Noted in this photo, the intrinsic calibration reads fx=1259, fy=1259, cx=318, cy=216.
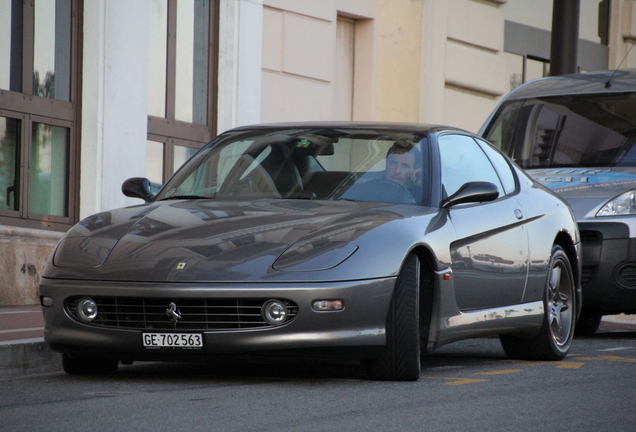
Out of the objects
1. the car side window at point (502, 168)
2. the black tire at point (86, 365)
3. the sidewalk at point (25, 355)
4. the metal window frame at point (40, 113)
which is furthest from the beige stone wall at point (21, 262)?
the car side window at point (502, 168)

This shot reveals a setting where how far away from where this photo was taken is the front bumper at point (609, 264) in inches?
388

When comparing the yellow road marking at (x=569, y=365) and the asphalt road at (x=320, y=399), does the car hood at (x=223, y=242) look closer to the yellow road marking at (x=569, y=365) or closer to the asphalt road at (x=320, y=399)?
the asphalt road at (x=320, y=399)

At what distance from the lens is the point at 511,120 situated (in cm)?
1188

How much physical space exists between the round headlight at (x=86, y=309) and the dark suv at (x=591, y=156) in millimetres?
4818

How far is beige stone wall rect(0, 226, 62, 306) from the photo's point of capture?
38.1 ft

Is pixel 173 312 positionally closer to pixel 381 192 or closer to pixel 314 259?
pixel 314 259

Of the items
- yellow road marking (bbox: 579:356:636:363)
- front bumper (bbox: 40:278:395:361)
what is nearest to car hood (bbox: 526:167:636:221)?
yellow road marking (bbox: 579:356:636:363)

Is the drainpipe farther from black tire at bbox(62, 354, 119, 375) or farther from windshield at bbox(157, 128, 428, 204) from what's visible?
black tire at bbox(62, 354, 119, 375)

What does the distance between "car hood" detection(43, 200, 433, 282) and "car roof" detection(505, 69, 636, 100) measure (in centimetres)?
522

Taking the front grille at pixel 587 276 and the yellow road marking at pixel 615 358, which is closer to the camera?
the yellow road marking at pixel 615 358

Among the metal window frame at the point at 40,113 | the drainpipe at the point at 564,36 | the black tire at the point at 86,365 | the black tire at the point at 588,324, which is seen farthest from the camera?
the drainpipe at the point at 564,36

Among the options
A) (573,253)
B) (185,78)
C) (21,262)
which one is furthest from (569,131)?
(185,78)

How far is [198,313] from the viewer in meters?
6.18

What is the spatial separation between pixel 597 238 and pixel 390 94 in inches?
352
